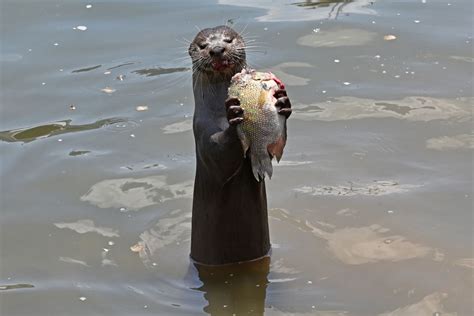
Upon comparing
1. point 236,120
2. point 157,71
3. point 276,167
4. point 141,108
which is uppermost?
point 236,120

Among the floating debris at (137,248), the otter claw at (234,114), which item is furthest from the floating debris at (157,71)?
the otter claw at (234,114)

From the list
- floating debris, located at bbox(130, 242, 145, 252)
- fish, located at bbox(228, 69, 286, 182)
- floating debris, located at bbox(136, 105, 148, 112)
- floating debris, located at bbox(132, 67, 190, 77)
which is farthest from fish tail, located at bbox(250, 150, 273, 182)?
floating debris, located at bbox(132, 67, 190, 77)

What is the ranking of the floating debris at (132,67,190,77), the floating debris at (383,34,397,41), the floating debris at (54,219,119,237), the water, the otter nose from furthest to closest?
the floating debris at (383,34,397,41) → the floating debris at (132,67,190,77) → the floating debris at (54,219,119,237) → the water → the otter nose

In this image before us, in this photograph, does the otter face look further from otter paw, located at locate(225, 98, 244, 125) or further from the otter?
otter paw, located at locate(225, 98, 244, 125)

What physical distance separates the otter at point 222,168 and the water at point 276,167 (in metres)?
0.17

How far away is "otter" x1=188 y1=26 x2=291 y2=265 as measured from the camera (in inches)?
227

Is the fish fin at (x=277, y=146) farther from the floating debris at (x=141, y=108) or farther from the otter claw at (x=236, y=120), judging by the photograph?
the floating debris at (x=141, y=108)

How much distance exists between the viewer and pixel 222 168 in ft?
19.1

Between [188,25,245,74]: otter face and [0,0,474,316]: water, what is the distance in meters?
1.16

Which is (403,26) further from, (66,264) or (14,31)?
(66,264)

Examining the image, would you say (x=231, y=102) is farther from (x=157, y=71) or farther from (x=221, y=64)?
(x=157, y=71)

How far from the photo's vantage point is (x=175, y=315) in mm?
6016

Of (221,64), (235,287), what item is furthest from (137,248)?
(221,64)

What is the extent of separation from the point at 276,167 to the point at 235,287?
1.44 meters
